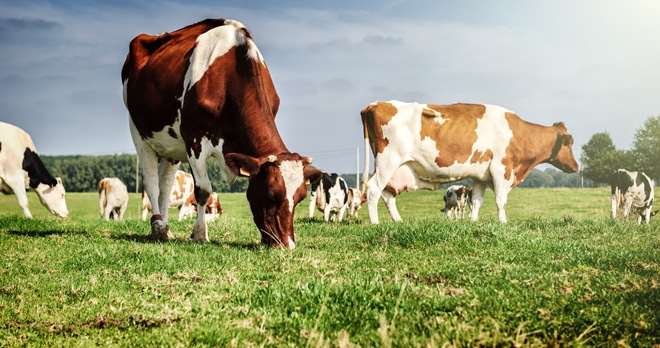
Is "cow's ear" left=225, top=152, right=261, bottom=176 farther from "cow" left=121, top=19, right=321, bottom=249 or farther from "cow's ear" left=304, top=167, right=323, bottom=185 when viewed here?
"cow's ear" left=304, top=167, right=323, bottom=185

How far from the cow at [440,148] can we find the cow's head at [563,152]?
1646 millimetres

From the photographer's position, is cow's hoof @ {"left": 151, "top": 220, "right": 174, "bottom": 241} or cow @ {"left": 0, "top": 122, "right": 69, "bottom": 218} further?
cow @ {"left": 0, "top": 122, "right": 69, "bottom": 218}

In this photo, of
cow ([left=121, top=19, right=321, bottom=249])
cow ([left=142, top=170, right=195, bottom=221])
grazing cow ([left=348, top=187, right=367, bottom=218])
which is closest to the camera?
cow ([left=121, top=19, right=321, bottom=249])

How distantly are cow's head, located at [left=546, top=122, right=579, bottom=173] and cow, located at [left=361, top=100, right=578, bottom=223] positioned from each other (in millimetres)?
1646

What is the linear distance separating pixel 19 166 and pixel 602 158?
74227 millimetres

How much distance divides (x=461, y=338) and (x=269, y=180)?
14.2 ft

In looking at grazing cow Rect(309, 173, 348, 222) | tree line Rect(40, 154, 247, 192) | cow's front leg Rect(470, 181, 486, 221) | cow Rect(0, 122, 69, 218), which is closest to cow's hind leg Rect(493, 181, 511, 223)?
cow's front leg Rect(470, 181, 486, 221)

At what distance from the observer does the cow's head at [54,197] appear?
60.4 ft

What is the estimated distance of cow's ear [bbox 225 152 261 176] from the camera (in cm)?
724

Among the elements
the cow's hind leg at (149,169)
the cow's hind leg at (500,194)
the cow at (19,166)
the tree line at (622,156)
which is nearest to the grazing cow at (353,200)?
the cow's hind leg at (500,194)

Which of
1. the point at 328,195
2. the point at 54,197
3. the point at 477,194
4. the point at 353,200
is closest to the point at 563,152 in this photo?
the point at 477,194

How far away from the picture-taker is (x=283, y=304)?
4.30 m

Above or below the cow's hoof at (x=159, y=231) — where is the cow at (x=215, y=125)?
above

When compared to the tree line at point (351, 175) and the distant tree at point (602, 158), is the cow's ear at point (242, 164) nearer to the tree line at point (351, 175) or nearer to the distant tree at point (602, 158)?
the tree line at point (351, 175)
